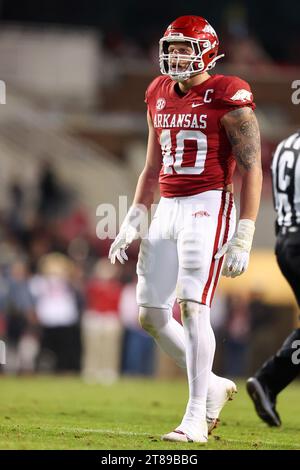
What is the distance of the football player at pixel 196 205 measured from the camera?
5789 millimetres

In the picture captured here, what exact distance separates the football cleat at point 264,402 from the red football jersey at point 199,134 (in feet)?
5.57

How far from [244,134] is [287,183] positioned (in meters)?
1.31

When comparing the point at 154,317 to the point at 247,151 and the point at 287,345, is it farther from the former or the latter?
the point at 287,345

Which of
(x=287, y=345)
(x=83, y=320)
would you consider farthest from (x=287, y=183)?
(x=83, y=320)

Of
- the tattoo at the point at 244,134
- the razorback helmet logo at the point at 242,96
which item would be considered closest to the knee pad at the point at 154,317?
the tattoo at the point at 244,134

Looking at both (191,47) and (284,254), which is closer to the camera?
(191,47)

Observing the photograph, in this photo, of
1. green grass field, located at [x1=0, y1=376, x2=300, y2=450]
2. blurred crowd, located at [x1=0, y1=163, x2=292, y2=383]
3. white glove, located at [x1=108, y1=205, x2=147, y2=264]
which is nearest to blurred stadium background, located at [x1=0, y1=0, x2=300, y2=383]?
blurred crowd, located at [x1=0, y1=163, x2=292, y2=383]

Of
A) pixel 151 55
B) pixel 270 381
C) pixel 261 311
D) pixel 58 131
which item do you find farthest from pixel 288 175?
pixel 151 55

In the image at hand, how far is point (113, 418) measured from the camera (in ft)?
24.3

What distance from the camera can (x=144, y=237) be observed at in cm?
610

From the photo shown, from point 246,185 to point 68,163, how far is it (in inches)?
483

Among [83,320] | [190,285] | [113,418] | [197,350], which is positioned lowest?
[83,320]

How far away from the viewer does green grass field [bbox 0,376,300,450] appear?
5.69m

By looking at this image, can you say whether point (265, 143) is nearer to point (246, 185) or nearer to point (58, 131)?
point (58, 131)
